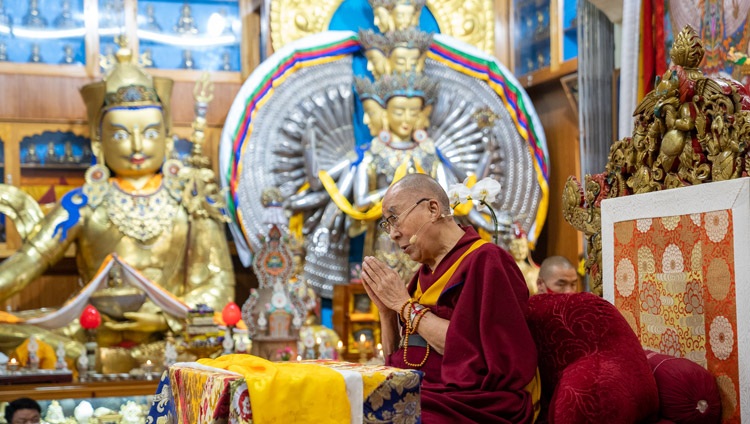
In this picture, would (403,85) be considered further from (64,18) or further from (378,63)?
(64,18)

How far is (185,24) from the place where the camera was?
805 centimetres

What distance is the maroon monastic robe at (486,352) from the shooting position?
261 cm

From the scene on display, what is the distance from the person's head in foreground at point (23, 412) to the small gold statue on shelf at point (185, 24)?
3987 millimetres

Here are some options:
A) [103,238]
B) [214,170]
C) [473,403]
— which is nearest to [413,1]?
[214,170]

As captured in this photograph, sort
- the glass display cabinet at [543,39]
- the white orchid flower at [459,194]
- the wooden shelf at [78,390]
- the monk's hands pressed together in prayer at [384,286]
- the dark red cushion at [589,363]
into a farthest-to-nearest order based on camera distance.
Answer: the glass display cabinet at [543,39]
the wooden shelf at [78,390]
the white orchid flower at [459,194]
the monk's hands pressed together in prayer at [384,286]
the dark red cushion at [589,363]

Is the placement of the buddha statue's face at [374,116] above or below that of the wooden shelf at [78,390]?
above

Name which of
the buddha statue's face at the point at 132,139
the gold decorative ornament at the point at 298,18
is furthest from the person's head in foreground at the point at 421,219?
the gold decorative ornament at the point at 298,18

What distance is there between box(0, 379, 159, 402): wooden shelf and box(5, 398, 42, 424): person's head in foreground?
432mm

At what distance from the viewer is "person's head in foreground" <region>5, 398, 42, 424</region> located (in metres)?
4.54

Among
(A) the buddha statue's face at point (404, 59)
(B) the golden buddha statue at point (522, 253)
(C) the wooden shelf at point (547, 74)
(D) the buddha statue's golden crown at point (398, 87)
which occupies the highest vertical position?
(A) the buddha statue's face at point (404, 59)

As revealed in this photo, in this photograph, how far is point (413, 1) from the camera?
7918 millimetres

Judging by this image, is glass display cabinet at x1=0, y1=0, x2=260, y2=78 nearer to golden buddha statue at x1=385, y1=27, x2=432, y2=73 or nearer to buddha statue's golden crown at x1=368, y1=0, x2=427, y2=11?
buddha statue's golden crown at x1=368, y1=0, x2=427, y2=11

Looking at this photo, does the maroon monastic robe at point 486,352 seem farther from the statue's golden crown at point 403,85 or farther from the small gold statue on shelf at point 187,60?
the small gold statue on shelf at point 187,60

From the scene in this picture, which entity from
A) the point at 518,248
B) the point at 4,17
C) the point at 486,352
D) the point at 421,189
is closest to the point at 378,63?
the point at 518,248
